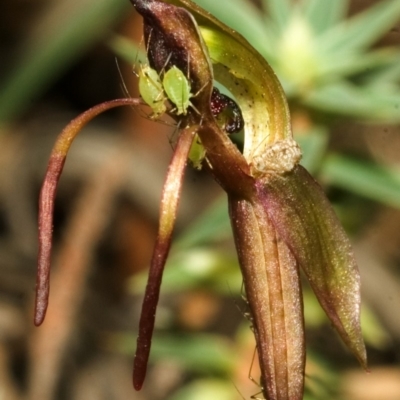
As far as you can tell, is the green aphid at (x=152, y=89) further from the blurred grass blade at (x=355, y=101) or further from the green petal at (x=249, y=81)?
the blurred grass blade at (x=355, y=101)

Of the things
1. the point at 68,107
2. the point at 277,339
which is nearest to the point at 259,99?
the point at 277,339

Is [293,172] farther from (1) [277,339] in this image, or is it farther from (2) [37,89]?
(2) [37,89]

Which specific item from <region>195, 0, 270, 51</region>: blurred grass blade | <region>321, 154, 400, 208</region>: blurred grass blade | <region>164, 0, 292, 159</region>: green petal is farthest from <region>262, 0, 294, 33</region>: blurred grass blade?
<region>164, 0, 292, 159</region>: green petal

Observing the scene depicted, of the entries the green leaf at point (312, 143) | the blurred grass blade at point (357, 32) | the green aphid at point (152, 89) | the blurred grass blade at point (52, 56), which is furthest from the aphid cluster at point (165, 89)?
the blurred grass blade at point (52, 56)

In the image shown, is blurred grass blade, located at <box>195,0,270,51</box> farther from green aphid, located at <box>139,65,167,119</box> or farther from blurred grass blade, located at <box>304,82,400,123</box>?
green aphid, located at <box>139,65,167,119</box>

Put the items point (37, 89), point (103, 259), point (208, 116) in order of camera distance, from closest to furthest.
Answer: point (208, 116), point (37, 89), point (103, 259)

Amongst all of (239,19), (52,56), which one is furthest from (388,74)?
(52,56)

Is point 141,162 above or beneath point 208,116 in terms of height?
above
